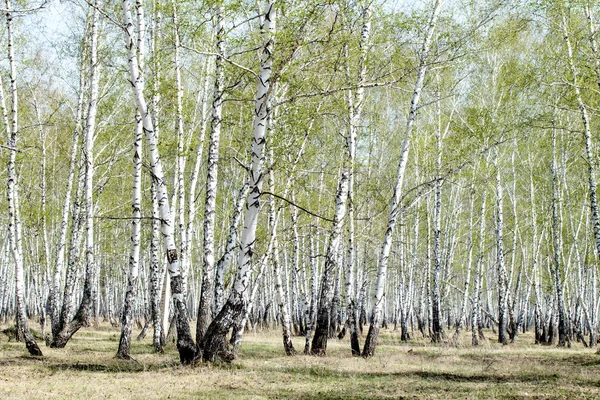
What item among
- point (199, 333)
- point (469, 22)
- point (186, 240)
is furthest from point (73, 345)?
point (469, 22)

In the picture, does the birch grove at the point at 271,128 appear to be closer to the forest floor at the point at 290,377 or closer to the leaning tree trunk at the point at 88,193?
the leaning tree trunk at the point at 88,193

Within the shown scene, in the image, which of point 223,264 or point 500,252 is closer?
point 223,264

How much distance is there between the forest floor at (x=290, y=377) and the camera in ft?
27.0

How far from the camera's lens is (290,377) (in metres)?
10.1

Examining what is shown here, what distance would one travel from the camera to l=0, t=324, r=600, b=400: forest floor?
823cm

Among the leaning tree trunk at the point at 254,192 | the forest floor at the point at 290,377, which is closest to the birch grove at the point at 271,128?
the leaning tree trunk at the point at 254,192

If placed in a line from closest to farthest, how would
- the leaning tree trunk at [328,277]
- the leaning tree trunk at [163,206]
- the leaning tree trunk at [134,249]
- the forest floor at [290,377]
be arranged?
the forest floor at [290,377] → the leaning tree trunk at [163,206] → the leaning tree trunk at [134,249] → the leaning tree trunk at [328,277]

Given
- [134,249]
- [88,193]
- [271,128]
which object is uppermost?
[271,128]

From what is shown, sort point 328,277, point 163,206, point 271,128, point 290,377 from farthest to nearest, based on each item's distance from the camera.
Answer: point 328,277
point 271,128
point 163,206
point 290,377

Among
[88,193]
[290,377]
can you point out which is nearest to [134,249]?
[88,193]

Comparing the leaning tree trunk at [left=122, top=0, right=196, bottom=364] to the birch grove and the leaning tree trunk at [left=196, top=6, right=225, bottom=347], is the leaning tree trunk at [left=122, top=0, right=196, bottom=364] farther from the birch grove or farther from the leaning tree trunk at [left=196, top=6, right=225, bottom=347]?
the leaning tree trunk at [left=196, top=6, right=225, bottom=347]

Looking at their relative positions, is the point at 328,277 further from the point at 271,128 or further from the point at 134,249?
the point at 134,249

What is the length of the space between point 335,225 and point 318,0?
569cm

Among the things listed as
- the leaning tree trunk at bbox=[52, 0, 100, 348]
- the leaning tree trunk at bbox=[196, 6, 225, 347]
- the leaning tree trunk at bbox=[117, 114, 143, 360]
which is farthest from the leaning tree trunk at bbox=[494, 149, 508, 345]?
the leaning tree trunk at bbox=[52, 0, 100, 348]
